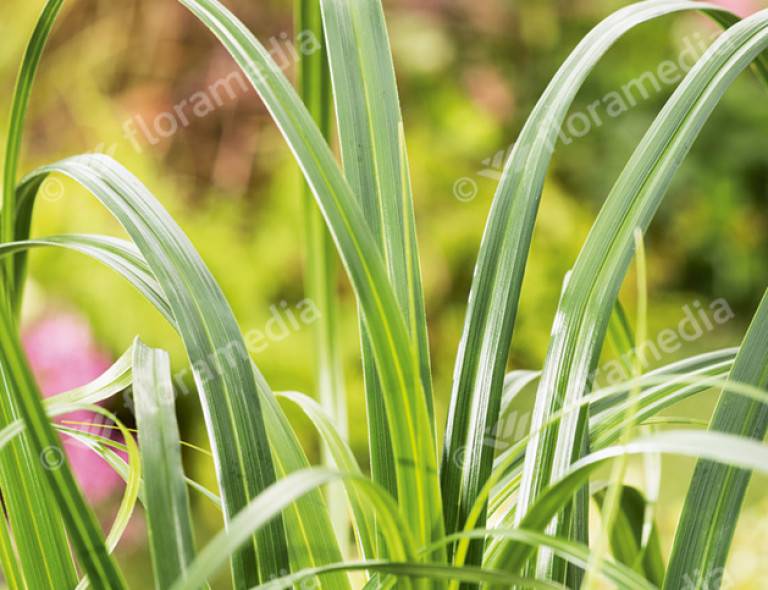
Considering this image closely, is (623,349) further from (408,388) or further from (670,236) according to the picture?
(670,236)

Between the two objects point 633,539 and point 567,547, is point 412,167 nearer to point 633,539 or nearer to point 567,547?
point 633,539

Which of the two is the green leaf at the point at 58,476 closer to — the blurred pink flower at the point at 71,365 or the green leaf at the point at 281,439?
the green leaf at the point at 281,439

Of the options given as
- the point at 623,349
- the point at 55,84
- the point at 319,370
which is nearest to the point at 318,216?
the point at 319,370

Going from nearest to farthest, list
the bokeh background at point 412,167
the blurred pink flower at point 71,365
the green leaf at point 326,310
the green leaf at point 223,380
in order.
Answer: the green leaf at point 223,380, the green leaf at point 326,310, the blurred pink flower at point 71,365, the bokeh background at point 412,167

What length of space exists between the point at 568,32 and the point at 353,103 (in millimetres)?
1853

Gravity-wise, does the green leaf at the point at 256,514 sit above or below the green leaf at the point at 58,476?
below

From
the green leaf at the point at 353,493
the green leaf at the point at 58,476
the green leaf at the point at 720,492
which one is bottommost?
the green leaf at the point at 720,492

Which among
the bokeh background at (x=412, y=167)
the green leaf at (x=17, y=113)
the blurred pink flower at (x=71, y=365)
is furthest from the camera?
the bokeh background at (x=412, y=167)

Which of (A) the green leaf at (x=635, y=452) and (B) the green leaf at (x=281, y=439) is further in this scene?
(B) the green leaf at (x=281, y=439)

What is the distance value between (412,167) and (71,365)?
806 millimetres

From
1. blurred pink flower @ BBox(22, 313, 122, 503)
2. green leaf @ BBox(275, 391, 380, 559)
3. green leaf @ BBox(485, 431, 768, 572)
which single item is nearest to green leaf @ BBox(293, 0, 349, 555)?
green leaf @ BBox(275, 391, 380, 559)

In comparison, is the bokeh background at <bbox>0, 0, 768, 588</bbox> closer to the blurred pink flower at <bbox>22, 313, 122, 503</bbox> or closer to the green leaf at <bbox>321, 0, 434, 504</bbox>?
the blurred pink flower at <bbox>22, 313, 122, 503</bbox>

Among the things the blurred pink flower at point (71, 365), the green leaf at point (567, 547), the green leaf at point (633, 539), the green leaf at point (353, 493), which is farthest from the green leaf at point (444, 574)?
the blurred pink flower at point (71, 365)

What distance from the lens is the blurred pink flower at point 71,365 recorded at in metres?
1.21
